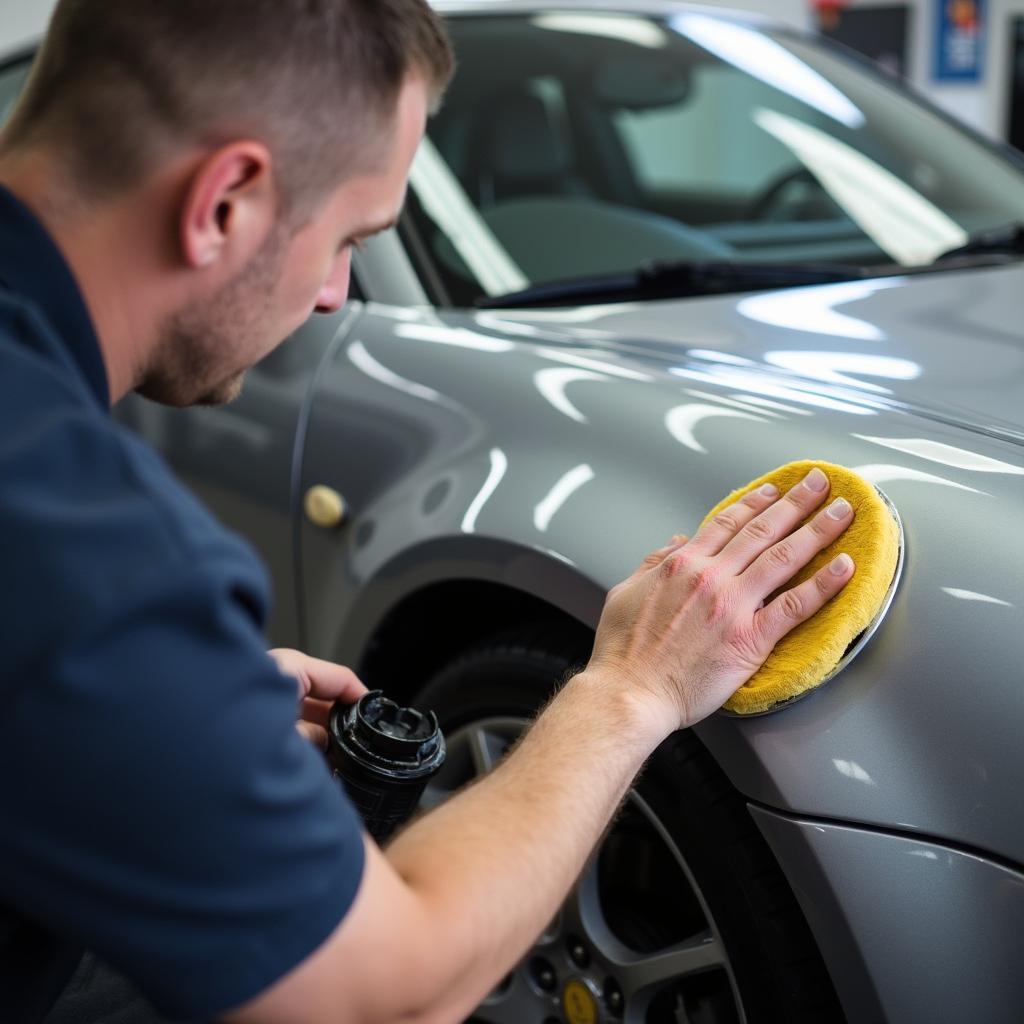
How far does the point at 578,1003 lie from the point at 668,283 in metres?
0.89

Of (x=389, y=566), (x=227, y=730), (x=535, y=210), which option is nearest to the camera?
(x=227, y=730)

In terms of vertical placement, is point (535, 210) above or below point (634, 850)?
above

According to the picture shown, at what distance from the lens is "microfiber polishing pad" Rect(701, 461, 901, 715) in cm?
109

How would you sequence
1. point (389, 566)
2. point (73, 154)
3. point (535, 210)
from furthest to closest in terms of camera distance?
point (535, 210)
point (389, 566)
point (73, 154)

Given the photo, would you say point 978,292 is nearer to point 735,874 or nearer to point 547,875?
point 735,874

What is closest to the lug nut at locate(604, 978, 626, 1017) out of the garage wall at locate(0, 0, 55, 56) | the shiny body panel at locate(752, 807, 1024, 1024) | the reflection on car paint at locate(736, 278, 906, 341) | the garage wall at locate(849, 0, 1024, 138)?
the shiny body panel at locate(752, 807, 1024, 1024)

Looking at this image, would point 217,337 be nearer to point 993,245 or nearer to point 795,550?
point 795,550

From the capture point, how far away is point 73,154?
861 millimetres

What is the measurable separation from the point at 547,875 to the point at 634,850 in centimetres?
53

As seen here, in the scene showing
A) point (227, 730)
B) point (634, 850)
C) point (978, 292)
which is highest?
point (227, 730)

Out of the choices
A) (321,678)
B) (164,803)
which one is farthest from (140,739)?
(321,678)

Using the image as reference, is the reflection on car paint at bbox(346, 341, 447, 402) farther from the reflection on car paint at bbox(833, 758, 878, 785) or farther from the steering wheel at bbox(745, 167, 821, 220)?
the steering wheel at bbox(745, 167, 821, 220)

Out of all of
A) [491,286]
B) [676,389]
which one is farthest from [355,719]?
[491,286]

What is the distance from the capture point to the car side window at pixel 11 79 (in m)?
2.53
